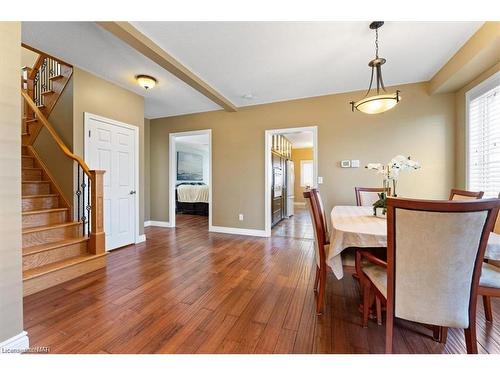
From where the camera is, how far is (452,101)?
10.3 feet

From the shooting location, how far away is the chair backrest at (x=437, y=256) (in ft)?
3.14

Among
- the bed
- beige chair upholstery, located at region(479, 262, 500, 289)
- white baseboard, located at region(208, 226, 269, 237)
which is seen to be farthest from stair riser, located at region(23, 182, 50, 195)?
beige chair upholstery, located at region(479, 262, 500, 289)

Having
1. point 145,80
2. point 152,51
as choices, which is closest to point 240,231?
point 145,80

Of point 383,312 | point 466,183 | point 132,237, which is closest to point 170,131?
point 132,237

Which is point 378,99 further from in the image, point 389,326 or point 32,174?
point 32,174

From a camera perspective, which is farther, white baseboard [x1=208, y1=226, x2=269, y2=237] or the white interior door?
white baseboard [x1=208, y1=226, x2=269, y2=237]

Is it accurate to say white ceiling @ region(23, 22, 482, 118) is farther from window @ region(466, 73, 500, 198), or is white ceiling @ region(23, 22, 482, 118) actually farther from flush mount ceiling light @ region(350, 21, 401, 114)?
window @ region(466, 73, 500, 198)

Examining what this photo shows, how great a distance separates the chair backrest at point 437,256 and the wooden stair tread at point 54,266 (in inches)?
115

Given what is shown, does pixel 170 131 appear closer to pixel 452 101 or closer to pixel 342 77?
pixel 342 77

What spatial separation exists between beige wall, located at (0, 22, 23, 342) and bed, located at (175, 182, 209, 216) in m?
5.23

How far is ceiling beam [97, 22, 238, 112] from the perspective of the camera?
1.90 meters

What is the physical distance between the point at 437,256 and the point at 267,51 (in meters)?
2.46

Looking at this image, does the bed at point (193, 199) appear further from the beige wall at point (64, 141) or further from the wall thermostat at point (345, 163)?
the wall thermostat at point (345, 163)
